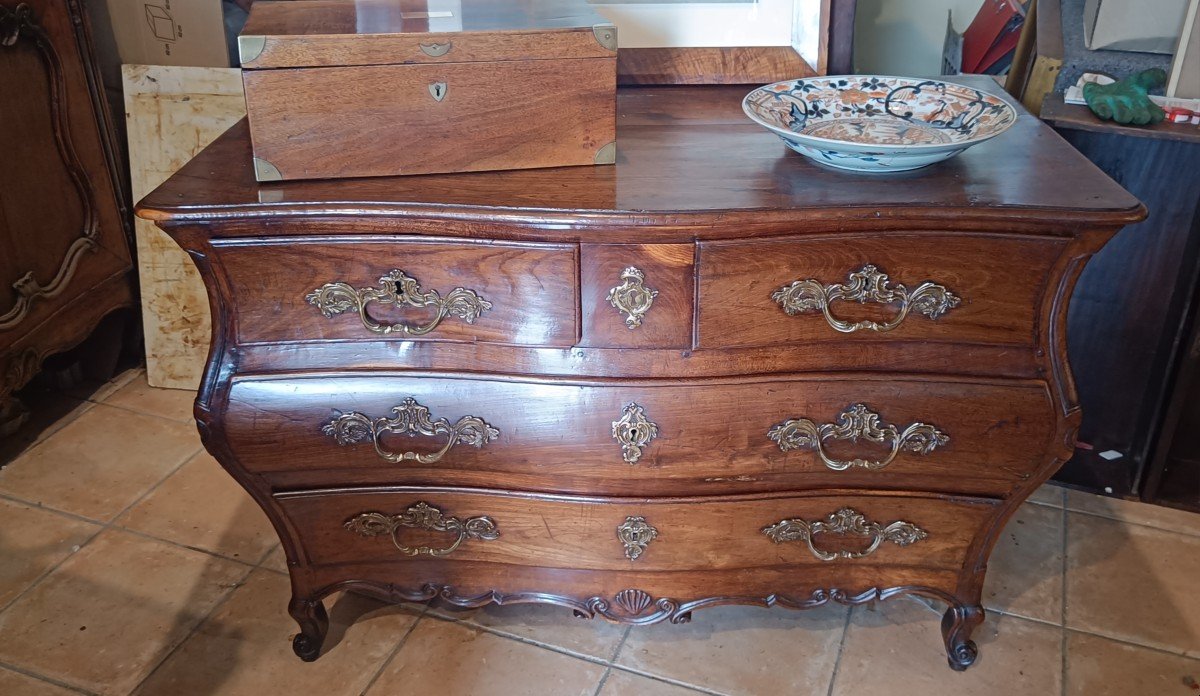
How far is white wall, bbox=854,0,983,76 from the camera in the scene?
183 centimetres

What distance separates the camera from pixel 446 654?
161 centimetres

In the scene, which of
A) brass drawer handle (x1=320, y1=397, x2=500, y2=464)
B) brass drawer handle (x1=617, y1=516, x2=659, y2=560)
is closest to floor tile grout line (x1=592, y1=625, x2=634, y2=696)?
brass drawer handle (x1=617, y1=516, x2=659, y2=560)

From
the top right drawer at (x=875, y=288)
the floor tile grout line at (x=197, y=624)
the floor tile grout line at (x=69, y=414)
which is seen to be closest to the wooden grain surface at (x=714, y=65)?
the top right drawer at (x=875, y=288)

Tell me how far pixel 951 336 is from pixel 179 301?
5.47ft

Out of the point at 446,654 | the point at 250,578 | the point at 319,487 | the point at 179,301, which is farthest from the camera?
the point at 179,301

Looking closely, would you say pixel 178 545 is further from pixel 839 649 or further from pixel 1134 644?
pixel 1134 644

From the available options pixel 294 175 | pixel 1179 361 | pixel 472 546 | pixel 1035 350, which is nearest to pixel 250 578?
pixel 472 546

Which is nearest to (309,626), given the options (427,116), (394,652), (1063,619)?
(394,652)

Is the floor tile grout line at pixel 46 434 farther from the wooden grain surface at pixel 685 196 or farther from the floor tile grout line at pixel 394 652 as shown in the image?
the wooden grain surface at pixel 685 196

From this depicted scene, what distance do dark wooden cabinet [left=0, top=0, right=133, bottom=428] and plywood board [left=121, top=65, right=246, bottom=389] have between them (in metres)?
0.07

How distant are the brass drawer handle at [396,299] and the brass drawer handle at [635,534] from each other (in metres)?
0.37

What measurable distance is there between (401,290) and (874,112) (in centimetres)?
70

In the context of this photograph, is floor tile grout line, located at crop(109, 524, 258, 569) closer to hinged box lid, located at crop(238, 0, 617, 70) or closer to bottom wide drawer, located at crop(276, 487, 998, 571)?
bottom wide drawer, located at crop(276, 487, 998, 571)

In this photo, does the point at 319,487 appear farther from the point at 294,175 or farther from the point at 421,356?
the point at 294,175
